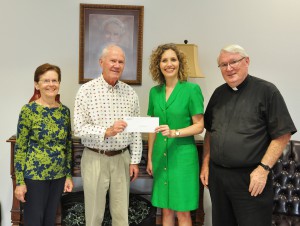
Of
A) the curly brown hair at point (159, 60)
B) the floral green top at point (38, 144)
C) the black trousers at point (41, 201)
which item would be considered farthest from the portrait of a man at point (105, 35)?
the black trousers at point (41, 201)

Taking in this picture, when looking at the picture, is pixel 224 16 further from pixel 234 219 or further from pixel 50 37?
pixel 234 219

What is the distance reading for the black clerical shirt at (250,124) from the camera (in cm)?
182

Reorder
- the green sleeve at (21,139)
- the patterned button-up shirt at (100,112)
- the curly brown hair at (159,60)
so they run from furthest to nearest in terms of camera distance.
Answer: the curly brown hair at (159,60)
the patterned button-up shirt at (100,112)
the green sleeve at (21,139)

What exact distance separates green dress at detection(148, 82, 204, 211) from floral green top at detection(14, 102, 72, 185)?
0.70 m

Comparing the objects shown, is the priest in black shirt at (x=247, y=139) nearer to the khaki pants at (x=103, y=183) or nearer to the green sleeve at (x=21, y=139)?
the khaki pants at (x=103, y=183)

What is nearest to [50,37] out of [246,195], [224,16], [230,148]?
[224,16]

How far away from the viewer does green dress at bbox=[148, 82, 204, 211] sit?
2.20 m

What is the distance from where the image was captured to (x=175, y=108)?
2.20 m

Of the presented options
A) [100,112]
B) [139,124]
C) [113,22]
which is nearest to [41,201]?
[100,112]

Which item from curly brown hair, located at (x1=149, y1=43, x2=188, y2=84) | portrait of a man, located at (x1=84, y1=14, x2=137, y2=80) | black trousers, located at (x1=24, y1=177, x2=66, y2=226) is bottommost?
black trousers, located at (x1=24, y1=177, x2=66, y2=226)

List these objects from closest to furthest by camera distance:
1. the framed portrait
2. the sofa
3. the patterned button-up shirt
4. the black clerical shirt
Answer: the black clerical shirt, the patterned button-up shirt, the sofa, the framed portrait

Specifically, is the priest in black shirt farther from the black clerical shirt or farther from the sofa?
the sofa

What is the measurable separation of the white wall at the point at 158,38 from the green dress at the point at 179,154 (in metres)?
0.83

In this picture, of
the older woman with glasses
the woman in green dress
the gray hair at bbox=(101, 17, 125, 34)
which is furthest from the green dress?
the gray hair at bbox=(101, 17, 125, 34)
